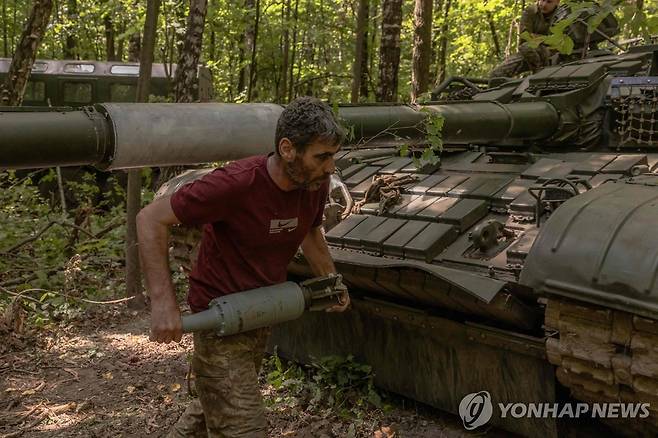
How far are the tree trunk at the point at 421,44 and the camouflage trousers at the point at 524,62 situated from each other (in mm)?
2544

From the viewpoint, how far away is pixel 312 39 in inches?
672

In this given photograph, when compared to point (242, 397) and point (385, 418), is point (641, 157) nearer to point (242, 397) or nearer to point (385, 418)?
point (385, 418)

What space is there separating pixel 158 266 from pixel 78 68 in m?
14.4

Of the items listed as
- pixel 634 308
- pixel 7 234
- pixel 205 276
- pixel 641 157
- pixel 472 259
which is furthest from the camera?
pixel 7 234

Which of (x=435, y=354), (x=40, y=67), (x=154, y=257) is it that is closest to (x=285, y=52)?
(x=40, y=67)

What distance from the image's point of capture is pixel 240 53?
17781 mm

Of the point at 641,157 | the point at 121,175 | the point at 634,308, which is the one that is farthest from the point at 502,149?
the point at 121,175

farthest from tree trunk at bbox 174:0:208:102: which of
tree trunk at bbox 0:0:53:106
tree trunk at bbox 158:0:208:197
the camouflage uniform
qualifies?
the camouflage uniform

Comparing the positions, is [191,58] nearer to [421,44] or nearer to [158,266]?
[421,44]

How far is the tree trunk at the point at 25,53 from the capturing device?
7215 millimetres

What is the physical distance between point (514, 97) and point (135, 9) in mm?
8698

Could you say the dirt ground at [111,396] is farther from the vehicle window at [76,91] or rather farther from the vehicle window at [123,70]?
the vehicle window at [76,91]

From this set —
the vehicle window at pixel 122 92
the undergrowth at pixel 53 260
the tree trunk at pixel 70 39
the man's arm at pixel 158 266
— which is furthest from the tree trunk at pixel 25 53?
the tree trunk at pixel 70 39

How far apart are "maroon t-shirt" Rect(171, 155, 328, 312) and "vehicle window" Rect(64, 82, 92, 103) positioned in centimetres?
1382
